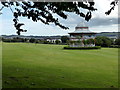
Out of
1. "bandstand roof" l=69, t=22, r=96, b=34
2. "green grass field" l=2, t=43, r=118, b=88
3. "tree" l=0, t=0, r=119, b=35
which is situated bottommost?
"green grass field" l=2, t=43, r=118, b=88

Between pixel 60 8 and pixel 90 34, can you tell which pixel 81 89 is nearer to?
pixel 60 8

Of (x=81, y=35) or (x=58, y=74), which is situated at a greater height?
(x=81, y=35)

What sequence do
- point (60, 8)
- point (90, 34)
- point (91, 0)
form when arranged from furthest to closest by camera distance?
A: point (90, 34) < point (60, 8) < point (91, 0)

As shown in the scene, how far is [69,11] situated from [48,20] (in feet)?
3.51

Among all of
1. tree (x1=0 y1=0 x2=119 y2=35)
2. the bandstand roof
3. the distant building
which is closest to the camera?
tree (x1=0 y1=0 x2=119 y2=35)

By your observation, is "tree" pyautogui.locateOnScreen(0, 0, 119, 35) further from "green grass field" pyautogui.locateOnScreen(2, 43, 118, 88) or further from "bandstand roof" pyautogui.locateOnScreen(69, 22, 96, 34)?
"bandstand roof" pyautogui.locateOnScreen(69, 22, 96, 34)

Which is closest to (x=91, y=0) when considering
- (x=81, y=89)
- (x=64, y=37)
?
(x=81, y=89)

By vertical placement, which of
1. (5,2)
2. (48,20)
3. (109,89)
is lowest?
(109,89)

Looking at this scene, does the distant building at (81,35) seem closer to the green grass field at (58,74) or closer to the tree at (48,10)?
the green grass field at (58,74)

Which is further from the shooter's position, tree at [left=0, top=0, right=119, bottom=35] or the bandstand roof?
the bandstand roof

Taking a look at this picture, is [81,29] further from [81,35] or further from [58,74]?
[58,74]

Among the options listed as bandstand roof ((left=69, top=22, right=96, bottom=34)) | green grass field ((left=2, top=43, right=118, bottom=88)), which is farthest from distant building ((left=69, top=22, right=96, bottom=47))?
green grass field ((left=2, top=43, right=118, bottom=88))

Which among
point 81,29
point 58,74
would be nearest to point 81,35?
point 81,29

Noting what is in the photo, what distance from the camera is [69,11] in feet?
A: 25.1
